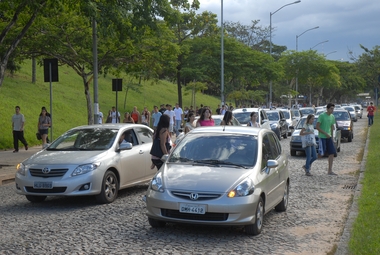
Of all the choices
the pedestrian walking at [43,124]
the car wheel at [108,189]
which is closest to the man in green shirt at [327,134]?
the car wheel at [108,189]

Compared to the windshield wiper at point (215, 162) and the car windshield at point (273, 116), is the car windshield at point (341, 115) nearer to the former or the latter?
the car windshield at point (273, 116)

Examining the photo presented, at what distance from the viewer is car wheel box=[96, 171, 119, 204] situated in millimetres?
10656

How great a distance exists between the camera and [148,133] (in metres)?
13.1

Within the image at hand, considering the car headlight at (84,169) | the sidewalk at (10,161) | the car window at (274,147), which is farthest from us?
the sidewalk at (10,161)

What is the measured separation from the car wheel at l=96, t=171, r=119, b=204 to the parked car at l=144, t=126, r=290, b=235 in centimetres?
216

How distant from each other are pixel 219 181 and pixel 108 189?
3.58 metres

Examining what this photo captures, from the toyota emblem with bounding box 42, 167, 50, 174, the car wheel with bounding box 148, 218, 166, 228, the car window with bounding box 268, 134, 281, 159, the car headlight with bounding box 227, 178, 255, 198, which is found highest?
the car window with bounding box 268, 134, 281, 159

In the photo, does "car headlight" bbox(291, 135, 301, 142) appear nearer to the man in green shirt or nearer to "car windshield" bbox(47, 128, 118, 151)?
the man in green shirt

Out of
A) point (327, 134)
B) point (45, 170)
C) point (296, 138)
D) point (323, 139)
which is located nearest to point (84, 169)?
point (45, 170)

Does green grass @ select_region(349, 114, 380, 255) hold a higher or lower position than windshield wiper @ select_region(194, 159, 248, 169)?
lower

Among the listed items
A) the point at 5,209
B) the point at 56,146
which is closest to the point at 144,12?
the point at 56,146

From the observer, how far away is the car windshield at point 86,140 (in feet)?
37.7

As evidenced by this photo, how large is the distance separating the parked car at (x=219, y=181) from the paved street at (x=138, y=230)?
0.31 meters

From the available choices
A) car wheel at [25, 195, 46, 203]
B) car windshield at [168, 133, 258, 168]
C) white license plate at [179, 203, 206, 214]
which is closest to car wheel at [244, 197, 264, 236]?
car windshield at [168, 133, 258, 168]
